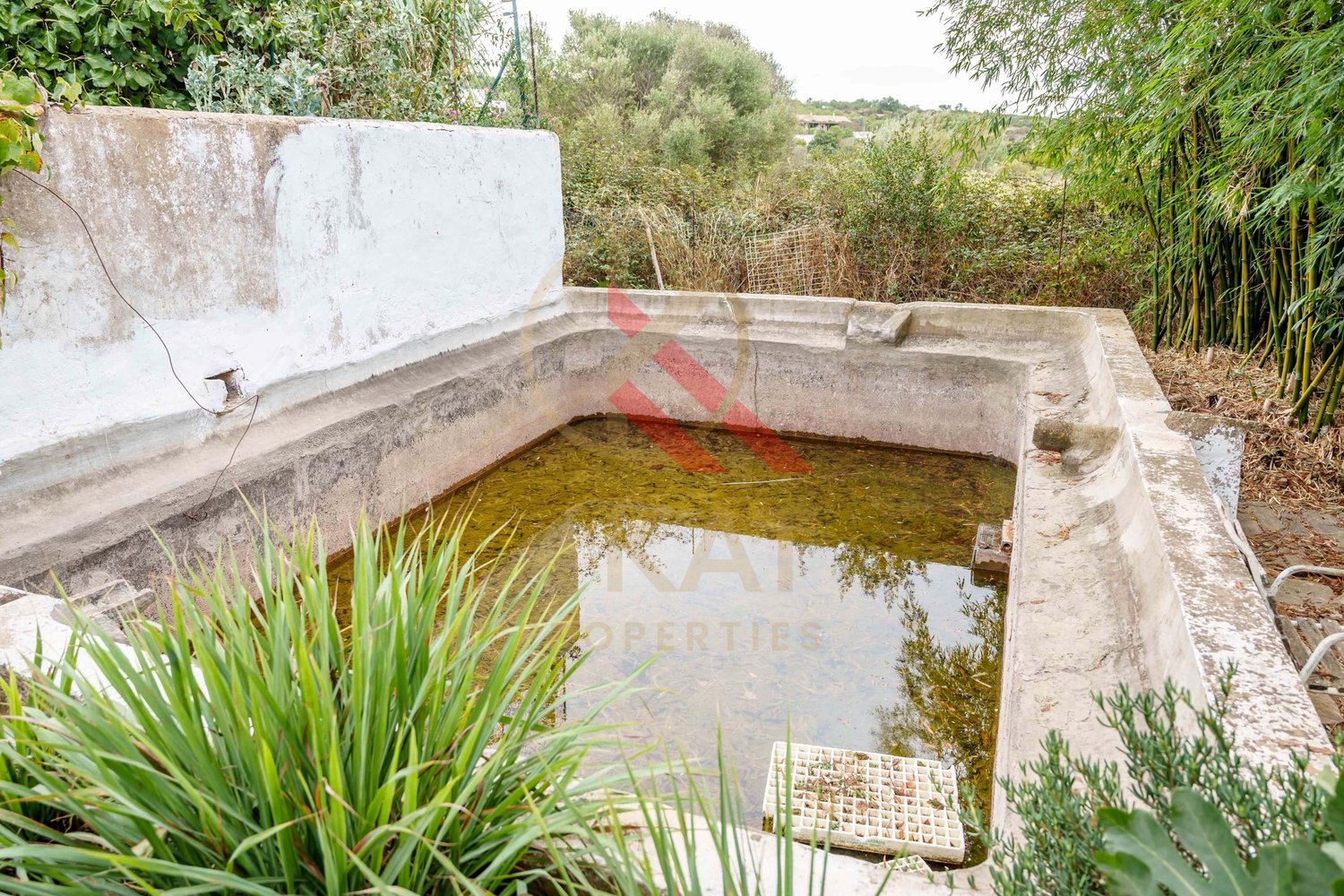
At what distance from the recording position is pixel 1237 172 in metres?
3.04

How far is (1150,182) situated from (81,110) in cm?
442

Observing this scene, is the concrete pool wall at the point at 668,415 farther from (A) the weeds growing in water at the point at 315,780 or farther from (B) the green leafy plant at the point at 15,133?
(A) the weeds growing in water at the point at 315,780

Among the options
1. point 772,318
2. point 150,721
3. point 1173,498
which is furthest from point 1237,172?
point 150,721

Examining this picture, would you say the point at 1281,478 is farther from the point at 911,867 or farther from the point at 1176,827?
the point at 1176,827

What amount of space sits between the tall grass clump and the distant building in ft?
43.9

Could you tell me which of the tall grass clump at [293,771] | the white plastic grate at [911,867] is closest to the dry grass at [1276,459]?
the white plastic grate at [911,867]

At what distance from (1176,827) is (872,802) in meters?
1.48

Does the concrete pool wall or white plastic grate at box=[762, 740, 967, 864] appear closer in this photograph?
the concrete pool wall

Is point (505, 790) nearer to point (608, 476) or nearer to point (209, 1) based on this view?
point (608, 476)

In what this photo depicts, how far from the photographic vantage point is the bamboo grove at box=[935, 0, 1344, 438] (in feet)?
8.34

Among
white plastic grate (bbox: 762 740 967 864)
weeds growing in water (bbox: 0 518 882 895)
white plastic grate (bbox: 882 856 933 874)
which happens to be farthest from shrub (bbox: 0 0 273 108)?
white plastic grate (bbox: 882 856 933 874)

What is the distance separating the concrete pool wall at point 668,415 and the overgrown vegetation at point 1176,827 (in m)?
0.38

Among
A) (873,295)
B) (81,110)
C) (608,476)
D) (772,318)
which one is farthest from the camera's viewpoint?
(873,295)

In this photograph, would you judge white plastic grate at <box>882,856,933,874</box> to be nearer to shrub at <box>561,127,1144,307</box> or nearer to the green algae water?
the green algae water
